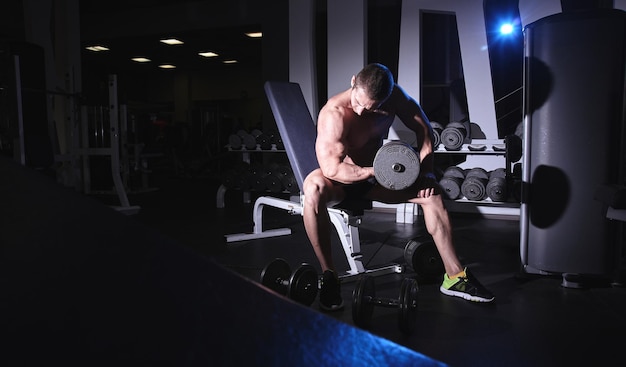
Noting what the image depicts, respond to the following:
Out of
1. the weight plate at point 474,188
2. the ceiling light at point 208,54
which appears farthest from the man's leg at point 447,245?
the ceiling light at point 208,54

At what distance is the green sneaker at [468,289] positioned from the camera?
1.96m

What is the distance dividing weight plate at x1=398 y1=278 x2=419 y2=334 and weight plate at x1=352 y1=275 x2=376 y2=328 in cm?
12

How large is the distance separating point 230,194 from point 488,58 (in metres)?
3.40

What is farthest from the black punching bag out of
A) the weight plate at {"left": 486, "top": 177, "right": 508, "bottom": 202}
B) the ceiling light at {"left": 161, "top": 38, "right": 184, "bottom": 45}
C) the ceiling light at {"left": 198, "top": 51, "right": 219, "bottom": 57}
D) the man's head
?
the ceiling light at {"left": 198, "top": 51, "right": 219, "bottom": 57}

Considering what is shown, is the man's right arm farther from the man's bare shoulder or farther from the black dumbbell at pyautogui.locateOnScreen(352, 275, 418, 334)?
the black dumbbell at pyautogui.locateOnScreen(352, 275, 418, 334)

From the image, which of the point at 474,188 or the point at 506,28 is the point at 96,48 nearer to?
the point at 506,28

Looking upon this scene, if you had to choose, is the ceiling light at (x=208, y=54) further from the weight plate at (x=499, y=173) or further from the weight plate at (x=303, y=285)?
the weight plate at (x=303, y=285)

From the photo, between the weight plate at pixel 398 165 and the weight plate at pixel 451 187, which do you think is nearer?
the weight plate at pixel 398 165

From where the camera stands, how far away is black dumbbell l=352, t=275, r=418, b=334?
1574mm

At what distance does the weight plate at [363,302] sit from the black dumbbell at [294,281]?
0.24 metres

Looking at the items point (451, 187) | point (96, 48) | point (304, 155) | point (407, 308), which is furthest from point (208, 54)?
point (407, 308)

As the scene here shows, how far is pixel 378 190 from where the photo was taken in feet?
7.12

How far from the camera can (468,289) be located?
1.98m

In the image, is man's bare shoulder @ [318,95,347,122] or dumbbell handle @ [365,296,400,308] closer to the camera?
dumbbell handle @ [365,296,400,308]
